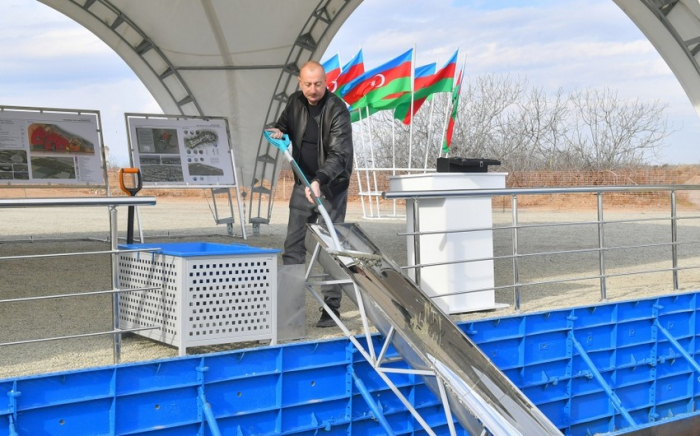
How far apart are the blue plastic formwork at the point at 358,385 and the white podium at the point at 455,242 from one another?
454 millimetres

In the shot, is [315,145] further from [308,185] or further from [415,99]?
[415,99]

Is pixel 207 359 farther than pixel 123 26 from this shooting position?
No

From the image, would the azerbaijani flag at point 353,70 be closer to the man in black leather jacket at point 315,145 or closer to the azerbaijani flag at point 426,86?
the azerbaijani flag at point 426,86

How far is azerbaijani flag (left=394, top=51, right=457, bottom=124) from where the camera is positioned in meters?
11.8

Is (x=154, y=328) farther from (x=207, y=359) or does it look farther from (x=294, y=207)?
(x=294, y=207)

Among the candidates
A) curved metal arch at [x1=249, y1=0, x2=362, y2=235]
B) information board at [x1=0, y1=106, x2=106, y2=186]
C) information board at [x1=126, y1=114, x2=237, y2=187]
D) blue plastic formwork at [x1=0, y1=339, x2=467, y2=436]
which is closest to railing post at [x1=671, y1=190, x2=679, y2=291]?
blue plastic formwork at [x1=0, y1=339, x2=467, y2=436]

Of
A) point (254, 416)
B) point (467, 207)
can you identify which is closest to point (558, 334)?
point (467, 207)

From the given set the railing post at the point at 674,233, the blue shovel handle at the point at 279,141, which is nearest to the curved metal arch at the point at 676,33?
the railing post at the point at 674,233

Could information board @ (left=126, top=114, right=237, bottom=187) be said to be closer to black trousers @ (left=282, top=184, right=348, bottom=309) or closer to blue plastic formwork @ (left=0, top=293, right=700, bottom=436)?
black trousers @ (left=282, top=184, right=348, bottom=309)

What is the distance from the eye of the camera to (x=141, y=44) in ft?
35.4

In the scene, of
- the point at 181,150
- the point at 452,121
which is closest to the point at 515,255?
the point at 181,150

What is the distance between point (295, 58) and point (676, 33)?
4.90 meters

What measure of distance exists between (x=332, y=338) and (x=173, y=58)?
7.59 meters

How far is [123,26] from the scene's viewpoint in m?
10.6
